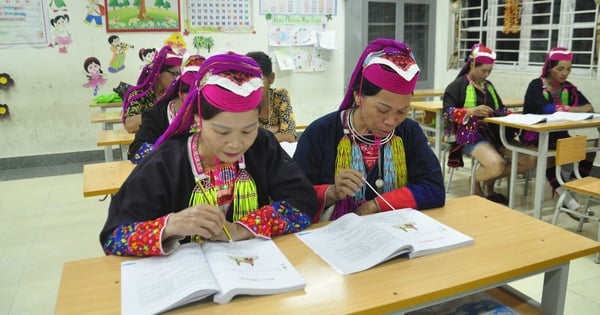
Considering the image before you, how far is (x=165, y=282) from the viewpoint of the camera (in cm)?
110

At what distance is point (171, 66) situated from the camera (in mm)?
3311

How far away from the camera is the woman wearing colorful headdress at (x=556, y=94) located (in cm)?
416

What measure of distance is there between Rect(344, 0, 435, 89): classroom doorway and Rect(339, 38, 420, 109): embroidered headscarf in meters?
4.96

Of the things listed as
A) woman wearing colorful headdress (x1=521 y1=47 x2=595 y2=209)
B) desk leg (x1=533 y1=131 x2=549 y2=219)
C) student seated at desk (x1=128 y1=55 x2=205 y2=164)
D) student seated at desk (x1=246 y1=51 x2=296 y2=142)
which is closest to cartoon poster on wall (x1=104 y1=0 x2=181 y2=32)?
student seated at desk (x1=246 y1=51 x2=296 y2=142)

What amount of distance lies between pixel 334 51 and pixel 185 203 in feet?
17.6

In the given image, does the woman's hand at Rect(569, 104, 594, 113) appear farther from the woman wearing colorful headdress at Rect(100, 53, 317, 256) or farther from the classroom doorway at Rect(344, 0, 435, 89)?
the woman wearing colorful headdress at Rect(100, 53, 317, 256)

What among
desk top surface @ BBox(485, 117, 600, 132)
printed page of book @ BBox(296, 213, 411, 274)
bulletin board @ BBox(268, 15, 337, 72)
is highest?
bulletin board @ BBox(268, 15, 337, 72)

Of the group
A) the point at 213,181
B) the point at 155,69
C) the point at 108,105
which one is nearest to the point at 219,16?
the point at 108,105

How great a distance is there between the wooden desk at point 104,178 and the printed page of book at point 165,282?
1.13 m

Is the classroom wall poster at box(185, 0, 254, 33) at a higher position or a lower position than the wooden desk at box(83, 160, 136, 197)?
higher

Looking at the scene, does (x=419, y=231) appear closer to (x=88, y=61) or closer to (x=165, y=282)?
(x=165, y=282)

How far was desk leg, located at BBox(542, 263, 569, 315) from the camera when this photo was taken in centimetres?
136

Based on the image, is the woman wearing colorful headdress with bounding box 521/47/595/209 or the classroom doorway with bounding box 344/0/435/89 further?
the classroom doorway with bounding box 344/0/435/89

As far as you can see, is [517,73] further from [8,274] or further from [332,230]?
[8,274]
